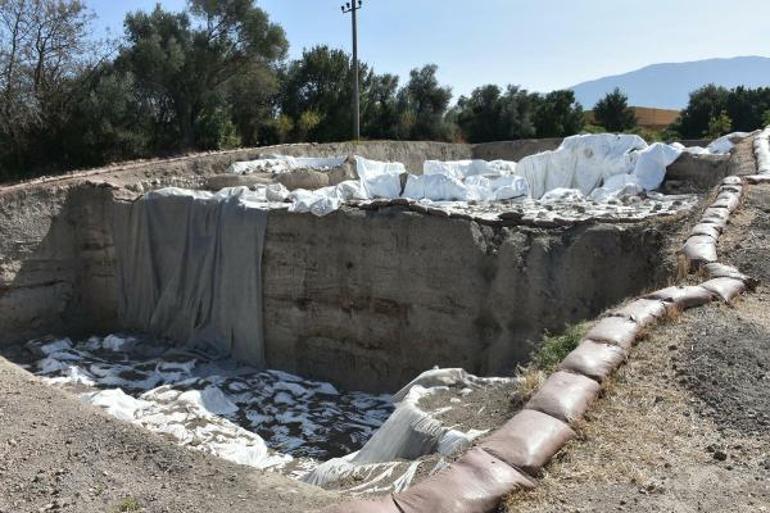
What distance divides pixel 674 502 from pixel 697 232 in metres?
3.45

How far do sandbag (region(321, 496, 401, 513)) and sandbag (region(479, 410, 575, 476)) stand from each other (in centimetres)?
49

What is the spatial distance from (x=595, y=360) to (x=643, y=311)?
2.35 feet

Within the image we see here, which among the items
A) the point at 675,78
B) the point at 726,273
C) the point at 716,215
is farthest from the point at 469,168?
the point at 675,78

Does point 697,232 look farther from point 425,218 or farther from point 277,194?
point 277,194

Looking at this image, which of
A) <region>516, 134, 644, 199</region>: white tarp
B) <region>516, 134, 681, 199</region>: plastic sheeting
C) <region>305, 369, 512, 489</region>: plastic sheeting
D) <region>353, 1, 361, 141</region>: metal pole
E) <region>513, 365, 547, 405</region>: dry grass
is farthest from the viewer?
<region>353, 1, 361, 141</region>: metal pole

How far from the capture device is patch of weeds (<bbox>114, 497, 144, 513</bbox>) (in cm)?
274

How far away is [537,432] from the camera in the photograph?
8.73 feet

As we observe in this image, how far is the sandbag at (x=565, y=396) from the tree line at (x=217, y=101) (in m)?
13.8

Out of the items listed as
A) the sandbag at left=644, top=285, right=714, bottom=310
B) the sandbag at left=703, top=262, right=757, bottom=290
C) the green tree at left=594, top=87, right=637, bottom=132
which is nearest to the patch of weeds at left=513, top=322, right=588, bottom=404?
the sandbag at left=644, top=285, right=714, bottom=310

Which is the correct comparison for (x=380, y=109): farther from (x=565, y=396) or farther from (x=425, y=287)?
(x=565, y=396)

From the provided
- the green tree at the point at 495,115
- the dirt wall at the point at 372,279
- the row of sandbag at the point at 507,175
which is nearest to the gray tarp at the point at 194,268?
the dirt wall at the point at 372,279

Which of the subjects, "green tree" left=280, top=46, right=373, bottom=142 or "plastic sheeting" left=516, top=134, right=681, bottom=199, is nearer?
"plastic sheeting" left=516, top=134, right=681, bottom=199

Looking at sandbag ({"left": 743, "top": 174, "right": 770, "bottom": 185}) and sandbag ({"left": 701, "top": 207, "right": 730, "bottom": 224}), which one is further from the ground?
sandbag ({"left": 743, "top": 174, "right": 770, "bottom": 185})

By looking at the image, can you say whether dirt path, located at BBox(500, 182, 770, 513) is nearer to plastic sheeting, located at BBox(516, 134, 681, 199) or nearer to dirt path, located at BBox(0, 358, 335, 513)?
dirt path, located at BBox(0, 358, 335, 513)
